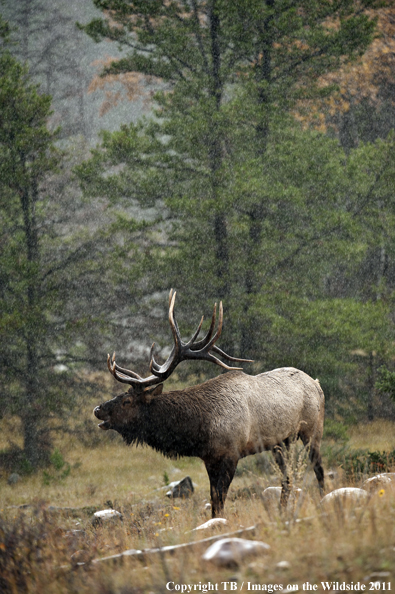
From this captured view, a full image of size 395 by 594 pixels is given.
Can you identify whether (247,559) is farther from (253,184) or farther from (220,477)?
(253,184)

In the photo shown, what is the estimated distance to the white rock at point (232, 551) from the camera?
3.40m

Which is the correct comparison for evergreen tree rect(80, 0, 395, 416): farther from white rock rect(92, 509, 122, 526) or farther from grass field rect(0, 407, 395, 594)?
grass field rect(0, 407, 395, 594)

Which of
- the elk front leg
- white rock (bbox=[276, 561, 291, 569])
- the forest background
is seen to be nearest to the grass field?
white rock (bbox=[276, 561, 291, 569])

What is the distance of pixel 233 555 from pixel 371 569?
73cm

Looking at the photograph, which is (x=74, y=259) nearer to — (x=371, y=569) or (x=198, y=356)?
(x=198, y=356)

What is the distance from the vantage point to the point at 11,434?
1465cm

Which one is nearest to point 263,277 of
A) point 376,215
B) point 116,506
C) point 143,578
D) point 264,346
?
point 264,346

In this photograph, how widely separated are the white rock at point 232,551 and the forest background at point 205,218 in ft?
27.4

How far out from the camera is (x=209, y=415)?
638 centimetres

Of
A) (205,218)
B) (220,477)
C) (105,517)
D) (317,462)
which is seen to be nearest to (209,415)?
(220,477)

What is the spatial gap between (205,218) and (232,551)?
9.78 metres

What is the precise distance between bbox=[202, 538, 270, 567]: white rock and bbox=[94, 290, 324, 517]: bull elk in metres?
2.64

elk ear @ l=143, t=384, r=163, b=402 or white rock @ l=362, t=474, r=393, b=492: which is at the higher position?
elk ear @ l=143, t=384, r=163, b=402

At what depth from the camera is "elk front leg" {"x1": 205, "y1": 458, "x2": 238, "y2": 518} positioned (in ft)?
20.3
